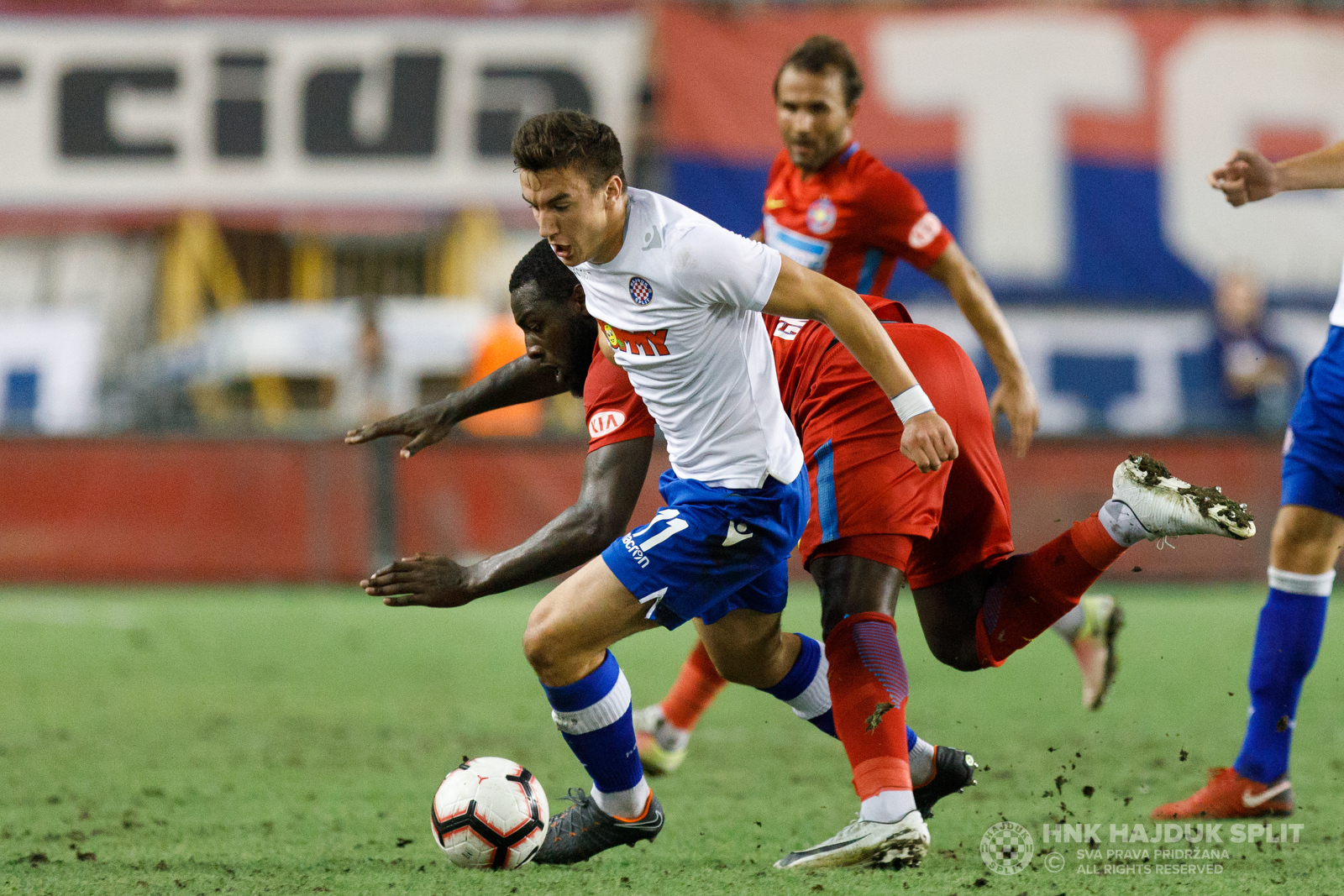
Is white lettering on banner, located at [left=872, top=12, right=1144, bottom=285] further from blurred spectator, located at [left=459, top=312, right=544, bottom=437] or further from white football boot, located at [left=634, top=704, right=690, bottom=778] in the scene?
white football boot, located at [left=634, top=704, right=690, bottom=778]

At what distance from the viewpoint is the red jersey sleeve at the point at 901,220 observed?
511 centimetres

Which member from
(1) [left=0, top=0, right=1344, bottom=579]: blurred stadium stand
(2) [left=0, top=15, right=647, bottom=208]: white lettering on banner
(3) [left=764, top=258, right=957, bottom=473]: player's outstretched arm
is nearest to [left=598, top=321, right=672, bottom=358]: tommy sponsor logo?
(3) [left=764, top=258, right=957, bottom=473]: player's outstretched arm

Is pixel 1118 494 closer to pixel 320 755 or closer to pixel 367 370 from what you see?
pixel 320 755

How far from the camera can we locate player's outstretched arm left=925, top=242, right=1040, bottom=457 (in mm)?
5016

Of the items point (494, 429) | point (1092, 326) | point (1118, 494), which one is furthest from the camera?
point (1092, 326)

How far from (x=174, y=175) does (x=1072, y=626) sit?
1399cm

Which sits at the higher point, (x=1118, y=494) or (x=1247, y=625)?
(x=1118, y=494)

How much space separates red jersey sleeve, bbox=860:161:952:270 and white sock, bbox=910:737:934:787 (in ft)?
5.26

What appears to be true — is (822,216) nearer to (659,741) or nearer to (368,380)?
(659,741)

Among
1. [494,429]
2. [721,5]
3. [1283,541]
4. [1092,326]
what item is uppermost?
[721,5]

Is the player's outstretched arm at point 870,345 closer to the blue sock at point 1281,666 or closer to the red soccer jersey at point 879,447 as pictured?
the red soccer jersey at point 879,447

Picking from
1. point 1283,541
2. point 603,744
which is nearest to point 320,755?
point 603,744

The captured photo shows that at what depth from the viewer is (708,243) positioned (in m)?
3.64

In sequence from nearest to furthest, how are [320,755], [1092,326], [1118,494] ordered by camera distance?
1. [1118,494]
2. [320,755]
3. [1092,326]
